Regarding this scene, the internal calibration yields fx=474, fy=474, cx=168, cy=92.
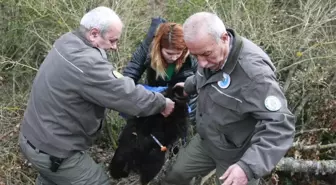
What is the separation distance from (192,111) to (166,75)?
14.5 inches

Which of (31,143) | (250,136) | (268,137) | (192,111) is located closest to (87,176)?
(31,143)

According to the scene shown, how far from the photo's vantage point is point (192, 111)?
392 centimetres

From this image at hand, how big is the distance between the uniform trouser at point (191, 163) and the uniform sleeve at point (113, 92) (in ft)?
2.08

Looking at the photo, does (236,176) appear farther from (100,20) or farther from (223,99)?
(100,20)

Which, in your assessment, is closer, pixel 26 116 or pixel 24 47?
pixel 26 116

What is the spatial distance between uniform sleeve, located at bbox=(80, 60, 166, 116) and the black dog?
296 mm

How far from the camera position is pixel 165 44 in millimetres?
3820

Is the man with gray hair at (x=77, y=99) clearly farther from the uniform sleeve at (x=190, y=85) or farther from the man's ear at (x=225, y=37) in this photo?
the man's ear at (x=225, y=37)

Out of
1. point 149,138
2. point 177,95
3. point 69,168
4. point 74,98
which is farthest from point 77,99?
point 177,95

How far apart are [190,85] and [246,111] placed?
0.78m

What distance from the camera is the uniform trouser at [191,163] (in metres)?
3.84

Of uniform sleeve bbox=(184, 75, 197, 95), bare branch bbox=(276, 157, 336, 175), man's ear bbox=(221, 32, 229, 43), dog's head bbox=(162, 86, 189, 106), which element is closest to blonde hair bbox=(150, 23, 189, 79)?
dog's head bbox=(162, 86, 189, 106)

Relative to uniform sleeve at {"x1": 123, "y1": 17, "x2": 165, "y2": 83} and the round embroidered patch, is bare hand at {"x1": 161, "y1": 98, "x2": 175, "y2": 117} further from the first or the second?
the round embroidered patch

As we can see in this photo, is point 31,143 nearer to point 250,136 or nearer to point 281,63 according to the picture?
point 250,136
